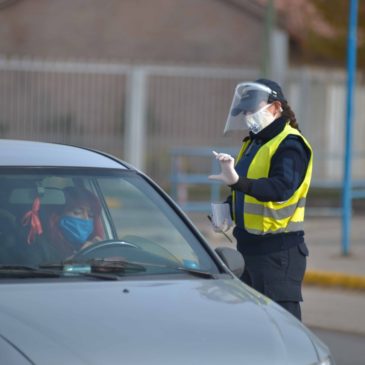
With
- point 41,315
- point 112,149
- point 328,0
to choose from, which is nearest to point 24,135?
point 112,149

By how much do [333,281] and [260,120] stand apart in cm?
558

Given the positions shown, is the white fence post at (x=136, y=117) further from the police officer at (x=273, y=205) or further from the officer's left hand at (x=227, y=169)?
the officer's left hand at (x=227, y=169)

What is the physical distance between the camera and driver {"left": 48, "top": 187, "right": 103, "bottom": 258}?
17.2 ft

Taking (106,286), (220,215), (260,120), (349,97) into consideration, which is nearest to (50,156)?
(106,286)

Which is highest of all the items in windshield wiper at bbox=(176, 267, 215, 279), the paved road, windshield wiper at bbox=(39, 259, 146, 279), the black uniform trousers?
windshield wiper at bbox=(39, 259, 146, 279)

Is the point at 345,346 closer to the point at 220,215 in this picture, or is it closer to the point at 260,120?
the point at 220,215

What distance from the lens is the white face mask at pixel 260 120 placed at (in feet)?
20.5

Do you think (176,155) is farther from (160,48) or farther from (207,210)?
(160,48)

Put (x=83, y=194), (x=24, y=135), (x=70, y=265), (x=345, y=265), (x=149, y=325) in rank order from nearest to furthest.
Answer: (x=149, y=325)
(x=70, y=265)
(x=83, y=194)
(x=345, y=265)
(x=24, y=135)

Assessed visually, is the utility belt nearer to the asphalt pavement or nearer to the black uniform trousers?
the black uniform trousers

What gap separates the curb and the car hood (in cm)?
647

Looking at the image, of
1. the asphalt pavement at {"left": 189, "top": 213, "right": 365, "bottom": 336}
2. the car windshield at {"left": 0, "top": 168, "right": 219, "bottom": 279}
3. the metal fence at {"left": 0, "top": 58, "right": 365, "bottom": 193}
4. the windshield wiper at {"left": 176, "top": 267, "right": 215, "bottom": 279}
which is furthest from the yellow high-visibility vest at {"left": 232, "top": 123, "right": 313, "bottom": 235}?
the metal fence at {"left": 0, "top": 58, "right": 365, "bottom": 193}

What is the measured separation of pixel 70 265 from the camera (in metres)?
5.06

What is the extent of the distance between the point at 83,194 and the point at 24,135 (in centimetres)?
1272
